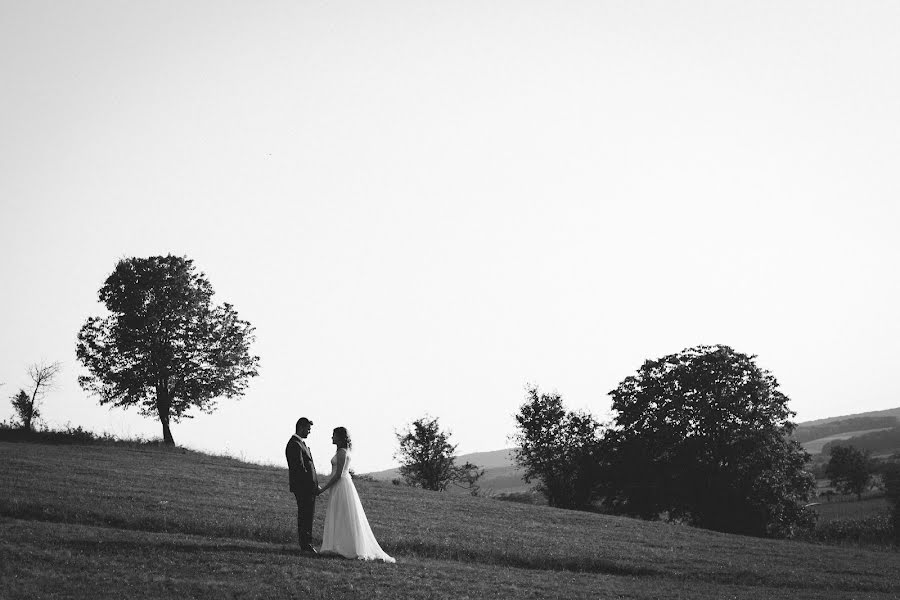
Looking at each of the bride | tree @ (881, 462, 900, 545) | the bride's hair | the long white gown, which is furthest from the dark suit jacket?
tree @ (881, 462, 900, 545)

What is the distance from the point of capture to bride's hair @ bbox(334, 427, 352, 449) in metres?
18.9

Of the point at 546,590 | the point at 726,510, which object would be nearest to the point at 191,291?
the point at 546,590

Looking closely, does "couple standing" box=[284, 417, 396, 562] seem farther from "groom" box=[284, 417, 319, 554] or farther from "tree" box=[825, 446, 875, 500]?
"tree" box=[825, 446, 875, 500]

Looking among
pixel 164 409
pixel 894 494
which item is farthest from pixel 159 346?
pixel 894 494

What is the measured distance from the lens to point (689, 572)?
24.0 meters

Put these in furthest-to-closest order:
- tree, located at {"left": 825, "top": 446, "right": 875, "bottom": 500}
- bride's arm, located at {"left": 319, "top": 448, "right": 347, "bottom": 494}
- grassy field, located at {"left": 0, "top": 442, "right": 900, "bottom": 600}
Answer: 1. tree, located at {"left": 825, "top": 446, "right": 875, "bottom": 500}
2. bride's arm, located at {"left": 319, "top": 448, "right": 347, "bottom": 494}
3. grassy field, located at {"left": 0, "top": 442, "right": 900, "bottom": 600}

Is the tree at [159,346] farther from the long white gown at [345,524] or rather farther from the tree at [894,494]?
the tree at [894,494]

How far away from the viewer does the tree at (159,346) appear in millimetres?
53969

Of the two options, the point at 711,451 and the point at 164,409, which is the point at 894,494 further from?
the point at 164,409

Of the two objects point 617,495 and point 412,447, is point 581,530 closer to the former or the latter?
point 617,495

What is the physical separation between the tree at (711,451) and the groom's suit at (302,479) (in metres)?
50.6

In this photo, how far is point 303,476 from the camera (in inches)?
724

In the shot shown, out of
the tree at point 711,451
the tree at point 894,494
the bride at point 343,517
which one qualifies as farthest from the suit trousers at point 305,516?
the tree at point 894,494

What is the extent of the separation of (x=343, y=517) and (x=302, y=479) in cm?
159
